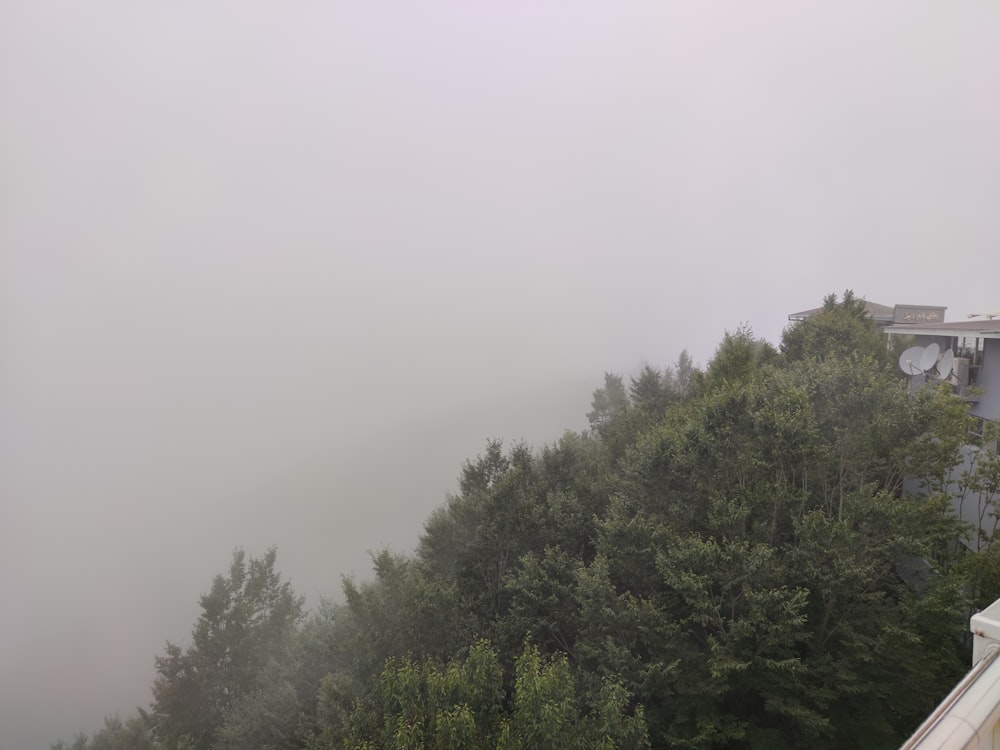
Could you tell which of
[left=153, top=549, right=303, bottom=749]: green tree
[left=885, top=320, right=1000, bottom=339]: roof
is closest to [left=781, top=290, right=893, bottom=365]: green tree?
[left=885, top=320, right=1000, bottom=339]: roof

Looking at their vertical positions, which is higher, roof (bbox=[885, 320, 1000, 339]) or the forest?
roof (bbox=[885, 320, 1000, 339])

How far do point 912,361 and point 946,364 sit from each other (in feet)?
5.60

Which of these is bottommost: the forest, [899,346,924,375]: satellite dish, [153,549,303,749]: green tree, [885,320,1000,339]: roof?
[153,549,303,749]: green tree

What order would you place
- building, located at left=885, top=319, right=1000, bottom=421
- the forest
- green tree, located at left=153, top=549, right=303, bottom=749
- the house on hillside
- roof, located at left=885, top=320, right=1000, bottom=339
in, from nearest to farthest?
1. the forest
2. the house on hillside
3. roof, located at left=885, top=320, right=1000, bottom=339
4. building, located at left=885, top=319, right=1000, bottom=421
5. green tree, located at left=153, top=549, right=303, bottom=749

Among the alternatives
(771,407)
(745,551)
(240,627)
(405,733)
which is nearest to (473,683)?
(405,733)

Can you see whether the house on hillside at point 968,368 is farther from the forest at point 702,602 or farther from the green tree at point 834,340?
the green tree at point 834,340

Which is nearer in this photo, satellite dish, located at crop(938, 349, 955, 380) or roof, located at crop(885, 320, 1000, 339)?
roof, located at crop(885, 320, 1000, 339)

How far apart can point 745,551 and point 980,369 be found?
844 centimetres

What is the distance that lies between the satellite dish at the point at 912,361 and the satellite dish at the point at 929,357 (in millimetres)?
190

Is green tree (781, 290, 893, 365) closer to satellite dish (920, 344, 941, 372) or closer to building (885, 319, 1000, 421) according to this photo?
building (885, 319, 1000, 421)

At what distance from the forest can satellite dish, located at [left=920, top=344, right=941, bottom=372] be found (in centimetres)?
270

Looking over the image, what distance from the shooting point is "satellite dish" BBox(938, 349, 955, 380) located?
38.9 feet

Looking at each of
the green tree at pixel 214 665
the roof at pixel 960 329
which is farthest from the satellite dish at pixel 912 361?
the green tree at pixel 214 665

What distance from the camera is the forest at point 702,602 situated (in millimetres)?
7777
